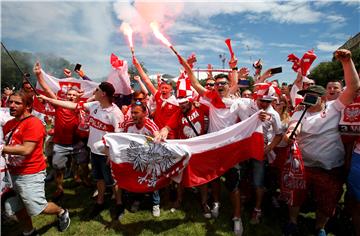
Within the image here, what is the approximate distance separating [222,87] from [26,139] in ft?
10.6

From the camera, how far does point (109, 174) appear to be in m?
5.05

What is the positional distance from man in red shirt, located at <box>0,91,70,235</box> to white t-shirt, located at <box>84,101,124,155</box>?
103 cm

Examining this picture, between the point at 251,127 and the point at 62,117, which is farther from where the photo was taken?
the point at 62,117

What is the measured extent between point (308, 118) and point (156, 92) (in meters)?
3.14

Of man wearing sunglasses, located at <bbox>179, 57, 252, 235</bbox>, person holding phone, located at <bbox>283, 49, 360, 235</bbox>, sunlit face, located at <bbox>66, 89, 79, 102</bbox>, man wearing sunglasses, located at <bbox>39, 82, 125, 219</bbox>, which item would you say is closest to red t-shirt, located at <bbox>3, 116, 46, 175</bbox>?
man wearing sunglasses, located at <bbox>39, 82, 125, 219</bbox>

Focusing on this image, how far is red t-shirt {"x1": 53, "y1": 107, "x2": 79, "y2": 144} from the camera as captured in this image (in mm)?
5789

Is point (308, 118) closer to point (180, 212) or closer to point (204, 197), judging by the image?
point (204, 197)

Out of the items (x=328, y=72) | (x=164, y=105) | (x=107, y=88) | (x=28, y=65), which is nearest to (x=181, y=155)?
(x=164, y=105)

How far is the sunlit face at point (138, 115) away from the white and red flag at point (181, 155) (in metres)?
0.35

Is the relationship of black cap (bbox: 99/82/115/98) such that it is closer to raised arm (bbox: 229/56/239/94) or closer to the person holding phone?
raised arm (bbox: 229/56/239/94)

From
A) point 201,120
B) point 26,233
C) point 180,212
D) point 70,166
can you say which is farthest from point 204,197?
point 70,166

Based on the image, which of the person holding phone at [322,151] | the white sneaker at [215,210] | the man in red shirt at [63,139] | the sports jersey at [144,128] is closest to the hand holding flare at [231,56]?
the person holding phone at [322,151]

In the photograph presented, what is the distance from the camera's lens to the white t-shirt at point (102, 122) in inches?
193

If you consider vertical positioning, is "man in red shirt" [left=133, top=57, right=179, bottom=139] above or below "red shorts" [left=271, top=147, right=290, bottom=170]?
above
